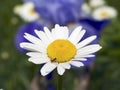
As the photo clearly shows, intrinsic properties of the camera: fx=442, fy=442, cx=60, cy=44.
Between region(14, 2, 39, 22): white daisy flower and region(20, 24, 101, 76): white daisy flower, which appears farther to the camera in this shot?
region(14, 2, 39, 22): white daisy flower

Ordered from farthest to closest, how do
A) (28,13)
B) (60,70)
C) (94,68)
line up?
1. (28,13)
2. (94,68)
3. (60,70)

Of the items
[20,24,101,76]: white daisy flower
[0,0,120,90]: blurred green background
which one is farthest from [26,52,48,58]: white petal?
[0,0,120,90]: blurred green background

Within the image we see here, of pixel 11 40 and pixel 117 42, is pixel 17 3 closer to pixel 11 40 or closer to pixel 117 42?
pixel 11 40

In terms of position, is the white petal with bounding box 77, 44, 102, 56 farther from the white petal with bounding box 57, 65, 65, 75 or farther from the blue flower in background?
the blue flower in background

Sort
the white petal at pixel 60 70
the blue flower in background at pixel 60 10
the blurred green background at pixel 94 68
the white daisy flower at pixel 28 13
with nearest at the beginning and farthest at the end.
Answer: the white petal at pixel 60 70 < the blurred green background at pixel 94 68 < the blue flower in background at pixel 60 10 < the white daisy flower at pixel 28 13

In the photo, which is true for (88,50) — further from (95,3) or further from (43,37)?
(95,3)

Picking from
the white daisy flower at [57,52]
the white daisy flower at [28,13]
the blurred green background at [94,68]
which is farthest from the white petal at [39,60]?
the white daisy flower at [28,13]

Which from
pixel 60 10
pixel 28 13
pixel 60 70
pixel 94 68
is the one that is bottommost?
pixel 60 70

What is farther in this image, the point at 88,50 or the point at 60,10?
the point at 60,10

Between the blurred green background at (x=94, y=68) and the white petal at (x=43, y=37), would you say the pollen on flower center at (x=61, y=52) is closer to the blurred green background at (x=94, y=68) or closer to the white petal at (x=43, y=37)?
the white petal at (x=43, y=37)

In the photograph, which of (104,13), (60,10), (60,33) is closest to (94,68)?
(60,10)
